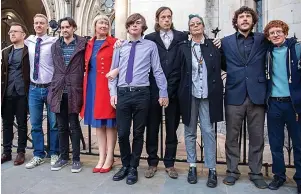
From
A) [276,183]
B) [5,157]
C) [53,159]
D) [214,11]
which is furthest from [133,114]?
[214,11]

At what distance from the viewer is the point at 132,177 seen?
12.8ft

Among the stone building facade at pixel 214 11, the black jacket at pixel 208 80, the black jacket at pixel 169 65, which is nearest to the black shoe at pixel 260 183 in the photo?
the black jacket at pixel 208 80

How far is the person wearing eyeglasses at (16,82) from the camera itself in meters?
4.63

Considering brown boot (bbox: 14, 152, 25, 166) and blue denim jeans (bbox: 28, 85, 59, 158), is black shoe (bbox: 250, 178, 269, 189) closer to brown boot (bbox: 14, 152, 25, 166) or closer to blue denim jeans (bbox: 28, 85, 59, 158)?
blue denim jeans (bbox: 28, 85, 59, 158)

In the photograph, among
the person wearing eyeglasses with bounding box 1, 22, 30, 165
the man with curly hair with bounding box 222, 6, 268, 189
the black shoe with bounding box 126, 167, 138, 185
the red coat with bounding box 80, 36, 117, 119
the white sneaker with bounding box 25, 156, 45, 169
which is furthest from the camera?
the person wearing eyeglasses with bounding box 1, 22, 30, 165

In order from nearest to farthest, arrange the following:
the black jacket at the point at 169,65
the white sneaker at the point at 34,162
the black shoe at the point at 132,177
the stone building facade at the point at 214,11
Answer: the black shoe at the point at 132,177
the black jacket at the point at 169,65
the white sneaker at the point at 34,162
the stone building facade at the point at 214,11

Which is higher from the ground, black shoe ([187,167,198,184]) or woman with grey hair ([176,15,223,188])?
woman with grey hair ([176,15,223,188])

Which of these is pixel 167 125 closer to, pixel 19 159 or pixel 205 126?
pixel 205 126

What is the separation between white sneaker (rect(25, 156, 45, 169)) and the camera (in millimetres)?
4512

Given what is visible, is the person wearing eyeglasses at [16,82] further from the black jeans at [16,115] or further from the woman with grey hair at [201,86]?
the woman with grey hair at [201,86]

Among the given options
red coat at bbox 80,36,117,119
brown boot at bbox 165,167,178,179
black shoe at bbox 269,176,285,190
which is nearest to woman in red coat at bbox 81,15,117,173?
red coat at bbox 80,36,117,119

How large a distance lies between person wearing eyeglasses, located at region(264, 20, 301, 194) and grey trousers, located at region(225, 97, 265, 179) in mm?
148

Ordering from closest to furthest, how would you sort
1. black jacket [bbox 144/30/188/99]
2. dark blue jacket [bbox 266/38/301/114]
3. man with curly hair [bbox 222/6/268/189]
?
dark blue jacket [bbox 266/38/301/114]
man with curly hair [bbox 222/6/268/189]
black jacket [bbox 144/30/188/99]

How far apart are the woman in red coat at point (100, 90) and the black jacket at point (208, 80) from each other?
103cm
